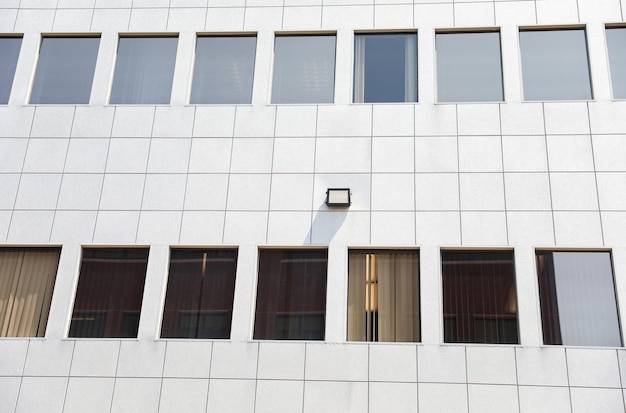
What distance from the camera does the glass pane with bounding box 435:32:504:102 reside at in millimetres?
12359

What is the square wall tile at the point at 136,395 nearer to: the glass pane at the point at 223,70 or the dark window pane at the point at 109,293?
the dark window pane at the point at 109,293

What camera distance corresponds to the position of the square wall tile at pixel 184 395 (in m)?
10.4

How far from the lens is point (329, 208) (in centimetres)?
1156

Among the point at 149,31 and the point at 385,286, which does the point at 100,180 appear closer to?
the point at 149,31

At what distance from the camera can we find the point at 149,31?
13336mm

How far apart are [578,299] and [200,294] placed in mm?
7135

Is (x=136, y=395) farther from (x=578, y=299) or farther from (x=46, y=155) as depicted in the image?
(x=578, y=299)

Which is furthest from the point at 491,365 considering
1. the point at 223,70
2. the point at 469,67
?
the point at 223,70

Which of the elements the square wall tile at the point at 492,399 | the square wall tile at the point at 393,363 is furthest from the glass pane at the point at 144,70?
the square wall tile at the point at 492,399

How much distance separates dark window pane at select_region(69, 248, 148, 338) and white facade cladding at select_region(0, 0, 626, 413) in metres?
0.06

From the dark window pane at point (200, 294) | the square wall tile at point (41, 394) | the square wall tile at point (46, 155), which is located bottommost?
the square wall tile at point (41, 394)

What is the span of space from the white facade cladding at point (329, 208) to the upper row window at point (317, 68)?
0.09 m

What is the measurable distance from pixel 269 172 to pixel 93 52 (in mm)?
5231

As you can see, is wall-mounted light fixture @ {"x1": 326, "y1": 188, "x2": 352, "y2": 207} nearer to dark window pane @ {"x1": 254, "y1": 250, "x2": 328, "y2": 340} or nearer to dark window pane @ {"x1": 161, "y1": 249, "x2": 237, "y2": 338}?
dark window pane @ {"x1": 254, "y1": 250, "x2": 328, "y2": 340}
